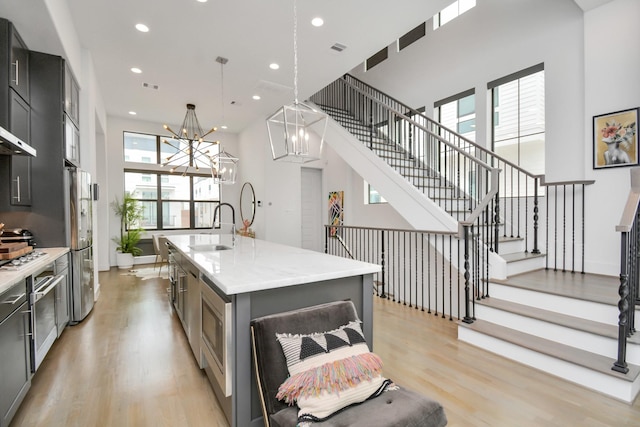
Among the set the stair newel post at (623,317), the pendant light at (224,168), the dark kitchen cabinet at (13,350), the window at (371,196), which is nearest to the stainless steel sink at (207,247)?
the pendant light at (224,168)

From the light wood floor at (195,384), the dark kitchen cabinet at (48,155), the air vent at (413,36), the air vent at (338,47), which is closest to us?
the light wood floor at (195,384)

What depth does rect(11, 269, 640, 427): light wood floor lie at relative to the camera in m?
1.93

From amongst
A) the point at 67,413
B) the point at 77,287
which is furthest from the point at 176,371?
the point at 77,287

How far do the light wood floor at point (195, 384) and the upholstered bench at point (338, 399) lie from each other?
683 millimetres

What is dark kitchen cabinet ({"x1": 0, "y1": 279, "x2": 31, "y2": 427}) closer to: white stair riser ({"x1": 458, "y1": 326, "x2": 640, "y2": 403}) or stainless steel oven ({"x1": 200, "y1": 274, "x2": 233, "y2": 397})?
stainless steel oven ({"x1": 200, "y1": 274, "x2": 233, "y2": 397})

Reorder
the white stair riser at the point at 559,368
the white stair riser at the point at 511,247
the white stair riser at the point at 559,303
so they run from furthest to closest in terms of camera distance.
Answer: the white stair riser at the point at 511,247
the white stair riser at the point at 559,303
the white stair riser at the point at 559,368

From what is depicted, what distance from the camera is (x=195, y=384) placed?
232 cm

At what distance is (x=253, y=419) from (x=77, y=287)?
10.1 feet

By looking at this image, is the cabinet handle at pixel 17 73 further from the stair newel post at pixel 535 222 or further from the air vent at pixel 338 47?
the stair newel post at pixel 535 222

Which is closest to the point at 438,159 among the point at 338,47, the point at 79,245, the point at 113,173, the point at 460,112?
the point at 460,112

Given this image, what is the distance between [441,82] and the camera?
568cm

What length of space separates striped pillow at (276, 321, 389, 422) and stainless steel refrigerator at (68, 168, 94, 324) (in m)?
3.24

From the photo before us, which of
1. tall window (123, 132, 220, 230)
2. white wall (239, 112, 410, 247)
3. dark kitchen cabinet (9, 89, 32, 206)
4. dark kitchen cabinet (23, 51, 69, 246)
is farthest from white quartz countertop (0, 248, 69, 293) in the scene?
tall window (123, 132, 220, 230)

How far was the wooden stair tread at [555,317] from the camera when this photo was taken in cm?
240
